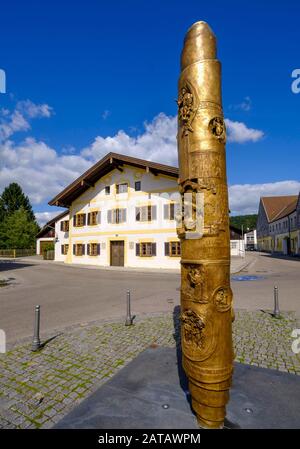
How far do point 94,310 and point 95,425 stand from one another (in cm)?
574

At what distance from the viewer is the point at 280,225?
50.4 meters

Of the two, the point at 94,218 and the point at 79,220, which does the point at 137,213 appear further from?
the point at 79,220

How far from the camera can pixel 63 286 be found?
44.3 ft

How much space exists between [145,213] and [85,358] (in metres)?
18.6

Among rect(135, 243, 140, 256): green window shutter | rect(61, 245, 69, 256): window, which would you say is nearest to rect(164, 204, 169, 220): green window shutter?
rect(135, 243, 140, 256): green window shutter

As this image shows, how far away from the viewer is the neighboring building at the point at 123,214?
22.0 metres

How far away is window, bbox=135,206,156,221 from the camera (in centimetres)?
2278

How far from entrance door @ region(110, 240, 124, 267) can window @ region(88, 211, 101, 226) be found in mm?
2956

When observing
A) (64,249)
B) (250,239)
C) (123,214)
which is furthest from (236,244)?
(250,239)

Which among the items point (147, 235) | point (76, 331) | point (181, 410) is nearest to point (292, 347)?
point (181, 410)

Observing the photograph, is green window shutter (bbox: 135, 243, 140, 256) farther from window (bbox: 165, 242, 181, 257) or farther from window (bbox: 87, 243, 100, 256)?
window (bbox: 87, 243, 100, 256)

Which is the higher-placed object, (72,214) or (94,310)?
(72,214)

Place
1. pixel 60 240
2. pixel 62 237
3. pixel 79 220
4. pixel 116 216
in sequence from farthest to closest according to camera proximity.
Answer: pixel 60 240, pixel 62 237, pixel 79 220, pixel 116 216
